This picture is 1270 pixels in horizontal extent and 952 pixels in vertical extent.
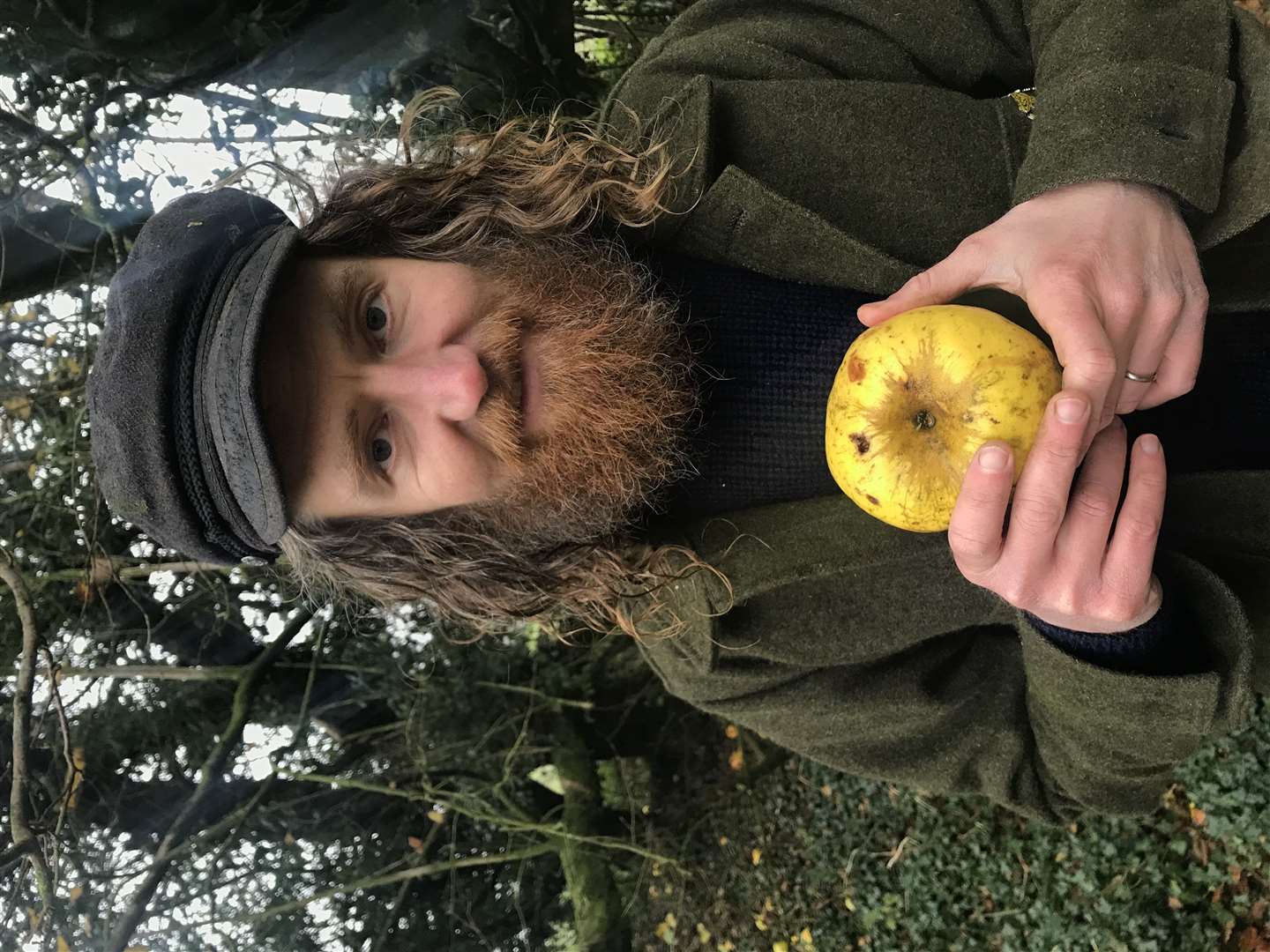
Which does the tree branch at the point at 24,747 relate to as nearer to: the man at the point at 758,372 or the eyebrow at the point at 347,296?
the man at the point at 758,372

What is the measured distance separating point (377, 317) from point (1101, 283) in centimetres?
152

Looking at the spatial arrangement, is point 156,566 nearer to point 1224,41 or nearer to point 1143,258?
point 1143,258

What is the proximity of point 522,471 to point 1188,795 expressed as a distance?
107 inches

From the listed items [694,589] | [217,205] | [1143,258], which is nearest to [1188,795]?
[694,589]

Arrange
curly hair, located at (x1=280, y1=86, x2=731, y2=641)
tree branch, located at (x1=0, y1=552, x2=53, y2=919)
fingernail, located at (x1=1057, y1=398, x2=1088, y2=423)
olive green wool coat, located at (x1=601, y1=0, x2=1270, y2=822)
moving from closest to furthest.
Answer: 1. fingernail, located at (x1=1057, y1=398, x2=1088, y2=423)
2. olive green wool coat, located at (x1=601, y1=0, x2=1270, y2=822)
3. curly hair, located at (x1=280, y1=86, x2=731, y2=641)
4. tree branch, located at (x1=0, y1=552, x2=53, y2=919)

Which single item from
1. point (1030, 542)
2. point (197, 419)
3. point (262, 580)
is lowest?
point (262, 580)

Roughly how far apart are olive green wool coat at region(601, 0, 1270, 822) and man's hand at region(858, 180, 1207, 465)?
8 centimetres

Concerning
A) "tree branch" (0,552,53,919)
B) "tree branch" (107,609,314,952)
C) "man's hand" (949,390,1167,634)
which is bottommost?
"tree branch" (107,609,314,952)

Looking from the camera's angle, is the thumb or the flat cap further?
the flat cap

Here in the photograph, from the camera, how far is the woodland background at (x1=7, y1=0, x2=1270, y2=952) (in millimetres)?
3105

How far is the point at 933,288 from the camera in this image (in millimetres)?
1709

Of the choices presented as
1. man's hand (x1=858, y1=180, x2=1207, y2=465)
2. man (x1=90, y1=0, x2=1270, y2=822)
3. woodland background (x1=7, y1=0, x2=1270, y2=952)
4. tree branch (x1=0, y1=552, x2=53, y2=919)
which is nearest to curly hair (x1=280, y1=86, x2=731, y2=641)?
man (x1=90, y1=0, x2=1270, y2=822)

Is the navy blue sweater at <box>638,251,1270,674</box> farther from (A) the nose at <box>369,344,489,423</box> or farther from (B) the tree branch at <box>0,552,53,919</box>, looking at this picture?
(B) the tree branch at <box>0,552,53,919</box>

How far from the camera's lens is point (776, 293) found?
7.07ft
